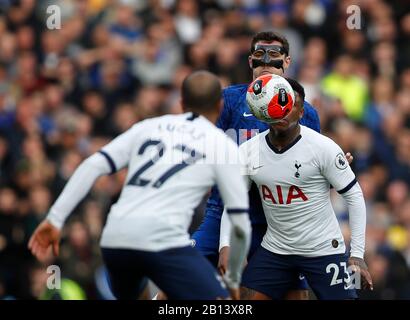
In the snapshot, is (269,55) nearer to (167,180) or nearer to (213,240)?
(213,240)

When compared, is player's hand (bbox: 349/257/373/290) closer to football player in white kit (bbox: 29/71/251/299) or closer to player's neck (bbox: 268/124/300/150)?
player's neck (bbox: 268/124/300/150)

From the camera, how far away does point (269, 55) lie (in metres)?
9.84

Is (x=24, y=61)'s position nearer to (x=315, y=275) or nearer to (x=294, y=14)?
(x=294, y=14)

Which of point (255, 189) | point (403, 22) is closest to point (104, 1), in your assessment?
point (403, 22)

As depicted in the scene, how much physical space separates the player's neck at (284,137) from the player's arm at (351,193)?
0.94ft

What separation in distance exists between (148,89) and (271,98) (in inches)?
317

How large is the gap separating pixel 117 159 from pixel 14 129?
8.25 meters

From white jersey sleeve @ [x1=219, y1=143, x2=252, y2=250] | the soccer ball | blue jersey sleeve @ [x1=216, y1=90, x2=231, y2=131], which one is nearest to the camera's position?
the soccer ball

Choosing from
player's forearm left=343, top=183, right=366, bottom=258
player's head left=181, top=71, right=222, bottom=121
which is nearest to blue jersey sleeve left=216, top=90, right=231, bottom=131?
player's forearm left=343, top=183, right=366, bottom=258

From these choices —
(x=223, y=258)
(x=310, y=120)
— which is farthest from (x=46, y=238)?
(x=310, y=120)

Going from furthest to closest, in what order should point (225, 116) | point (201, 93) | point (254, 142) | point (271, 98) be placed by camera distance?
point (225, 116), point (254, 142), point (271, 98), point (201, 93)

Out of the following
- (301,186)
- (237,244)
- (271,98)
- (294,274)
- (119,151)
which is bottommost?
(294,274)

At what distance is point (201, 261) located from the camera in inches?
314

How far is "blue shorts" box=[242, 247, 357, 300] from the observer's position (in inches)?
367
